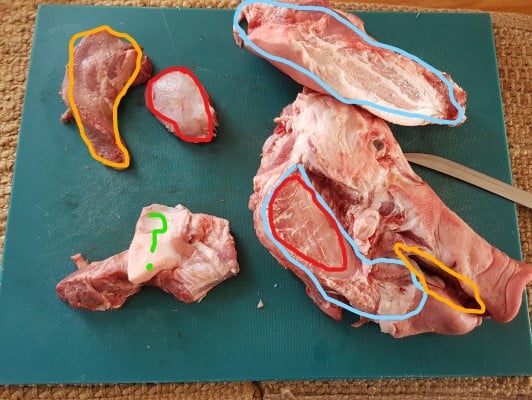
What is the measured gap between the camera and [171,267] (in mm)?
1410

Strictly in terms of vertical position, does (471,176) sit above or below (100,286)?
above

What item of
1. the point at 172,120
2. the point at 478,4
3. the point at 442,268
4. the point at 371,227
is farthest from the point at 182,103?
the point at 478,4

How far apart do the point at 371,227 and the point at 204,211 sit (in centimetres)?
49

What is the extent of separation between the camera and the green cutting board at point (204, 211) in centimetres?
145

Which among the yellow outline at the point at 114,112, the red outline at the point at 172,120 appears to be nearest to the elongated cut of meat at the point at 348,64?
the red outline at the point at 172,120

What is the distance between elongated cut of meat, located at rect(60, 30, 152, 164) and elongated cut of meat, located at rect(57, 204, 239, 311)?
0.27 m

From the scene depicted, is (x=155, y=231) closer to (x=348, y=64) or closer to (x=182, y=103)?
(x=182, y=103)

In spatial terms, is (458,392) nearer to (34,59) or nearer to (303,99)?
(303,99)

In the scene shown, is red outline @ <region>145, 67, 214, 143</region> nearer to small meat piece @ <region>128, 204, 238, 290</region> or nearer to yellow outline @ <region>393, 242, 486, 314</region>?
small meat piece @ <region>128, 204, 238, 290</region>

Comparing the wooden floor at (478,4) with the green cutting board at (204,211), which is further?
the wooden floor at (478,4)

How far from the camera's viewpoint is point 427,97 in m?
1.43

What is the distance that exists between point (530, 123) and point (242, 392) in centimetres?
127

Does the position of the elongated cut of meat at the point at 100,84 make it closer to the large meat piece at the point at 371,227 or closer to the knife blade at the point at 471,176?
the large meat piece at the point at 371,227

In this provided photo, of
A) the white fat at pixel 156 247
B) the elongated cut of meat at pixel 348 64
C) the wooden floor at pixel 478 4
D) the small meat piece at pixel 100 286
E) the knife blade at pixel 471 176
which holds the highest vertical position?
the wooden floor at pixel 478 4
